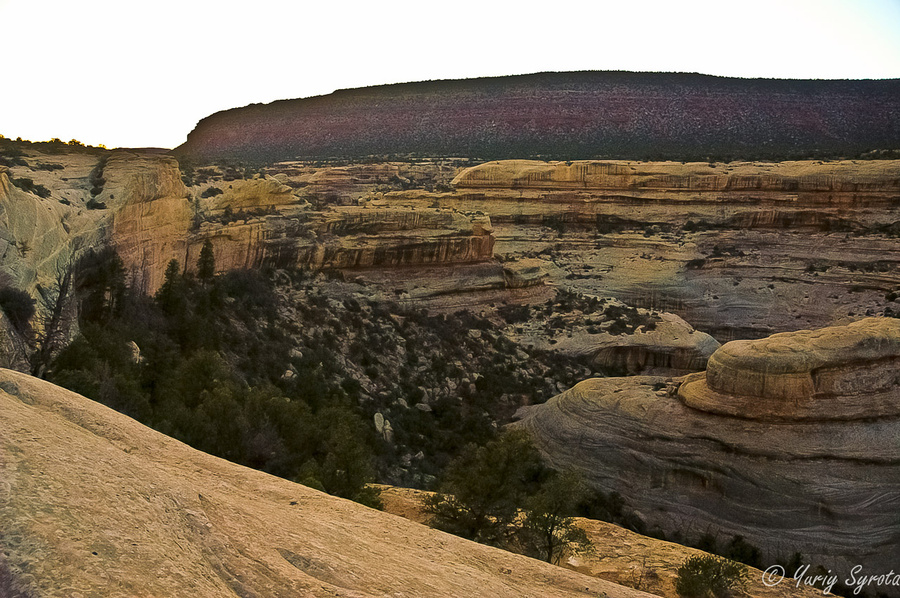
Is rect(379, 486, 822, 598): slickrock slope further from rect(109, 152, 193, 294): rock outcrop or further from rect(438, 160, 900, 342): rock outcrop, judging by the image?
rect(438, 160, 900, 342): rock outcrop

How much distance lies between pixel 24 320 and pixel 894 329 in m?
18.0

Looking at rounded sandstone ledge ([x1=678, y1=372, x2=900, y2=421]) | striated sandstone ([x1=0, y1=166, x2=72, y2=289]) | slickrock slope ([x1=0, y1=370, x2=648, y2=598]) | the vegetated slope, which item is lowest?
rounded sandstone ledge ([x1=678, y1=372, x2=900, y2=421])

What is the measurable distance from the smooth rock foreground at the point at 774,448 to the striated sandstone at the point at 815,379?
0.02m

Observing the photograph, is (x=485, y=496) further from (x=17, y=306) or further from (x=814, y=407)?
(x=17, y=306)

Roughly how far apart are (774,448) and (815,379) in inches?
75.9

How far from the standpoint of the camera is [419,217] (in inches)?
1184

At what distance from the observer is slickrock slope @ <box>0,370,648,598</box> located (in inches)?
178

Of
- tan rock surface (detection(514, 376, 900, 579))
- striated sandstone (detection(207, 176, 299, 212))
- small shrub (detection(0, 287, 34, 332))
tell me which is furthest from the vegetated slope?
small shrub (detection(0, 287, 34, 332))

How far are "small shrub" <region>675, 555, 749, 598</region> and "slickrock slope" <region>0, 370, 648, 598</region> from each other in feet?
14.6

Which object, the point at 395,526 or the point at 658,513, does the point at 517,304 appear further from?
the point at 395,526

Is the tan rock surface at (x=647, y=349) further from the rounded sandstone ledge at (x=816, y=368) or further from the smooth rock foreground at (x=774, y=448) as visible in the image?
the rounded sandstone ledge at (x=816, y=368)

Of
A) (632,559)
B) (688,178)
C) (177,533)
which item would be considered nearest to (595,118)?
(688,178)

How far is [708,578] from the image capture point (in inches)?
452

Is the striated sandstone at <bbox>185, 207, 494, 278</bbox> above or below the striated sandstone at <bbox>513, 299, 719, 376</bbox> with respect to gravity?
above
